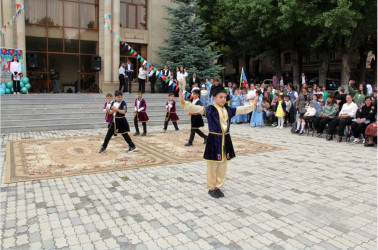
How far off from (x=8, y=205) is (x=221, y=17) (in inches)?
1151

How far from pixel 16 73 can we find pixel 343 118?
15.7m

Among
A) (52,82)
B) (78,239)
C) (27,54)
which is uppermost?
(27,54)

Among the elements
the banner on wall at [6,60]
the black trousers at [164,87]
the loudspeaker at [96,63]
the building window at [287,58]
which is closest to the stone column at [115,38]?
the loudspeaker at [96,63]

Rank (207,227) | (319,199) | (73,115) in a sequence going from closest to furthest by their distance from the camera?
1. (207,227)
2. (319,199)
3. (73,115)

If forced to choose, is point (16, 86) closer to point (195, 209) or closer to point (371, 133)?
point (195, 209)

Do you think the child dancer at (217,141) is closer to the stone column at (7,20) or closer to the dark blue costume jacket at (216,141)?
the dark blue costume jacket at (216,141)

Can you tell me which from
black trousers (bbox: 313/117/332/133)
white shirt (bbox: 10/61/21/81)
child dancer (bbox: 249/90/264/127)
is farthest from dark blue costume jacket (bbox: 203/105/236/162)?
white shirt (bbox: 10/61/21/81)

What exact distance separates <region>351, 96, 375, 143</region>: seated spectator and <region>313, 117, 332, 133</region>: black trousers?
1130 mm

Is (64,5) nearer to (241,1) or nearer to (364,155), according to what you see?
(241,1)

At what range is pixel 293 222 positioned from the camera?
4.55 meters

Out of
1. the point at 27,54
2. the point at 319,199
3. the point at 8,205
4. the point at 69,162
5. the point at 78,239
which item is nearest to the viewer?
the point at 78,239

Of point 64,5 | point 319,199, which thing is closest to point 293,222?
point 319,199

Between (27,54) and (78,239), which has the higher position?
(27,54)

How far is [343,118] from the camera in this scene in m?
11.2
